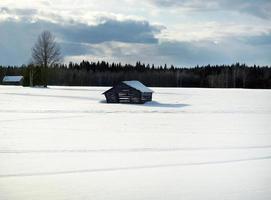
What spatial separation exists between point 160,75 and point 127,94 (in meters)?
82.0

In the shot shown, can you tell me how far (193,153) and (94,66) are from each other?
128 metres

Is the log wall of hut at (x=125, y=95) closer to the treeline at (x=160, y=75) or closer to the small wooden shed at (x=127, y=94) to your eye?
the small wooden shed at (x=127, y=94)

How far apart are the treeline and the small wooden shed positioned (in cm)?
5001

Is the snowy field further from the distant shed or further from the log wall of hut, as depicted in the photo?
the distant shed

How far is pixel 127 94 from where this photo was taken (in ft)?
138

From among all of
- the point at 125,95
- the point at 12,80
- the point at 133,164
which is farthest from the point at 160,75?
the point at 133,164

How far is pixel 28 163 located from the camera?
11375mm

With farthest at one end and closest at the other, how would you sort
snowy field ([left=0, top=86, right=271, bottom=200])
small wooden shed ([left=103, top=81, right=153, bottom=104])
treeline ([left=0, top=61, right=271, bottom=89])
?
1. treeline ([left=0, top=61, right=271, bottom=89])
2. small wooden shed ([left=103, top=81, right=153, bottom=104])
3. snowy field ([left=0, top=86, right=271, bottom=200])

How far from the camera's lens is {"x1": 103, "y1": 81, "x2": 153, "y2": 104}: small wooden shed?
136 ft

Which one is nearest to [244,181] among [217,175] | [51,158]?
[217,175]

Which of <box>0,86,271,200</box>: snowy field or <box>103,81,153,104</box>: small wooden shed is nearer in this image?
<box>0,86,271,200</box>: snowy field

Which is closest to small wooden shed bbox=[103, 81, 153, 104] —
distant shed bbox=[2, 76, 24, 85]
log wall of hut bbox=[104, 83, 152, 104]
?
log wall of hut bbox=[104, 83, 152, 104]

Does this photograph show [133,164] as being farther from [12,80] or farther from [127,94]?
[12,80]

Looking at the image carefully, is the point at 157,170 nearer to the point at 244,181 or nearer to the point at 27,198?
the point at 244,181
